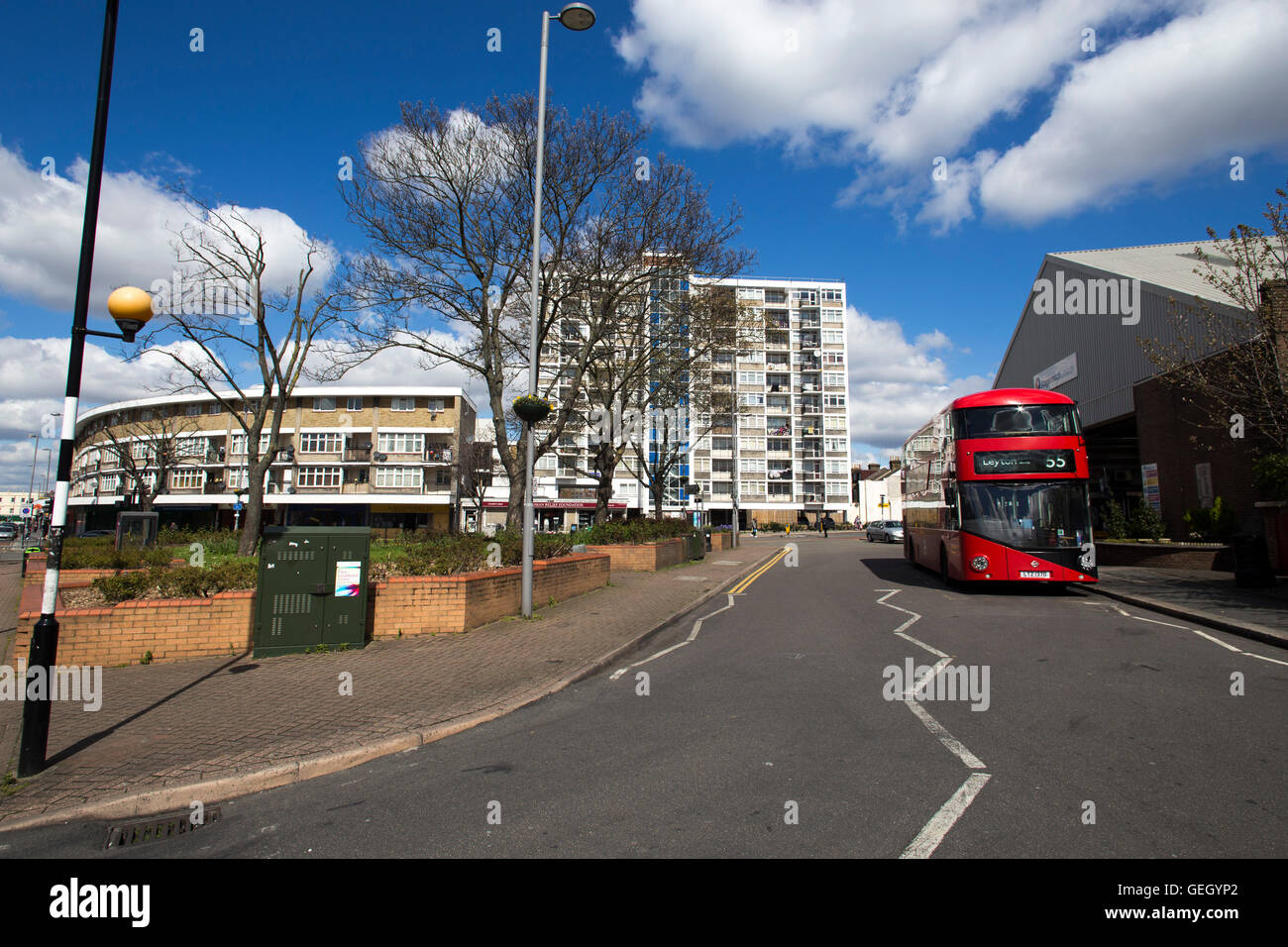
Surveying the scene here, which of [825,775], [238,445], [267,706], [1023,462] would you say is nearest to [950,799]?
[825,775]

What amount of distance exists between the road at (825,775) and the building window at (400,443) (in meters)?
55.2

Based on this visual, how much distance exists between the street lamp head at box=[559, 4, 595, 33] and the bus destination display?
10995mm

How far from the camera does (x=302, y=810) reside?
4188 millimetres

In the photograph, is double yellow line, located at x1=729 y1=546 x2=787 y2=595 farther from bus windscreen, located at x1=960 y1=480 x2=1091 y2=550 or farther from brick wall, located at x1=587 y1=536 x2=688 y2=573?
bus windscreen, located at x1=960 y1=480 x2=1091 y2=550

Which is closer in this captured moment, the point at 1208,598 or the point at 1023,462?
the point at 1208,598

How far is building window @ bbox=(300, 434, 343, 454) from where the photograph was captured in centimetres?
5884

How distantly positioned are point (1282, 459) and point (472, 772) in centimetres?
1805

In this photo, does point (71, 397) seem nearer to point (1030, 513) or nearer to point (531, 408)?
point (531, 408)

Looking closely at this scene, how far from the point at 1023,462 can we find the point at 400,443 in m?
53.9

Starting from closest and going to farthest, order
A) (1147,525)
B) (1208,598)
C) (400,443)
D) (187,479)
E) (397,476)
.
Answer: (1208,598), (1147,525), (397,476), (400,443), (187,479)

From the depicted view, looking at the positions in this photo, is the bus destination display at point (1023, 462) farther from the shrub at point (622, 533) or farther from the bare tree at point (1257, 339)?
the shrub at point (622, 533)

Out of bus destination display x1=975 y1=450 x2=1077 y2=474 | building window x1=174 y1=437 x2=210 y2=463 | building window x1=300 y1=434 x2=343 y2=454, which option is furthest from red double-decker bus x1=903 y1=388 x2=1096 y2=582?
building window x1=174 y1=437 x2=210 y2=463

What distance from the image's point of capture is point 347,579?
27.7 ft
